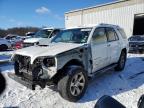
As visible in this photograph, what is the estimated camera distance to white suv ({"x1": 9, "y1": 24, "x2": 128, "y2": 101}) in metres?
4.98

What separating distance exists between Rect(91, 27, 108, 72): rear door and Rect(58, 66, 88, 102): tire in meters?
0.84

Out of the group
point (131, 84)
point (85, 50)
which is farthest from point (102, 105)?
point (131, 84)

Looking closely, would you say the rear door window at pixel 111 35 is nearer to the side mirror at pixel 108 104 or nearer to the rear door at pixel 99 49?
the rear door at pixel 99 49

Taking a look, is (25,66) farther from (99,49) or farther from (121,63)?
(121,63)

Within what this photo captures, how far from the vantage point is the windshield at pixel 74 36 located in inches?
245

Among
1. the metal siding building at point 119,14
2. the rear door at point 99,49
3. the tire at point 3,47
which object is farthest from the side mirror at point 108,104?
the tire at point 3,47

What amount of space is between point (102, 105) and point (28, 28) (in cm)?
6227

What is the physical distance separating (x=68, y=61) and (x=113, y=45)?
2.60m

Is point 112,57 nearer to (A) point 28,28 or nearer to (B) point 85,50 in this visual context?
(B) point 85,50

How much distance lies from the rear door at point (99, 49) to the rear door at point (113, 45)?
0.97ft

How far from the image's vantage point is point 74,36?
6.50 m

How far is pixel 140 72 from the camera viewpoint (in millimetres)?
8102

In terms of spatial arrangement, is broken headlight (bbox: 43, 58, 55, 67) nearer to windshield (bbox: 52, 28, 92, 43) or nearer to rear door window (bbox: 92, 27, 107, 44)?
windshield (bbox: 52, 28, 92, 43)

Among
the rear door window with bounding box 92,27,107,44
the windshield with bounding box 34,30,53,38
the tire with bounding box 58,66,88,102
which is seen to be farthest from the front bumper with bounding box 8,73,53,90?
the windshield with bounding box 34,30,53,38
